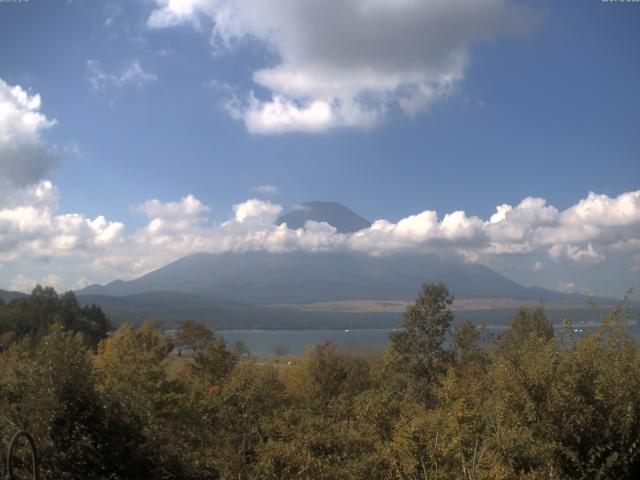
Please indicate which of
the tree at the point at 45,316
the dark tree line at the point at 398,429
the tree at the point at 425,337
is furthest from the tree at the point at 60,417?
the tree at the point at 45,316

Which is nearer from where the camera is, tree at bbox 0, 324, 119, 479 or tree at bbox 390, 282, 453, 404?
tree at bbox 0, 324, 119, 479

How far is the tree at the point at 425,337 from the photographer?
123 ft

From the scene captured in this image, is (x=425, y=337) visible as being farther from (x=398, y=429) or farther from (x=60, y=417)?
(x=60, y=417)

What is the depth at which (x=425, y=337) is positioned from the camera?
39281mm

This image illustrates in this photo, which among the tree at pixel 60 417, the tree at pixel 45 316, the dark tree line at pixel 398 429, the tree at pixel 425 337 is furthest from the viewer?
the tree at pixel 45 316

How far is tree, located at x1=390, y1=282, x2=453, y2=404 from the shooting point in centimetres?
3747

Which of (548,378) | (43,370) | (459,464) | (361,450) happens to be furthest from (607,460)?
(43,370)

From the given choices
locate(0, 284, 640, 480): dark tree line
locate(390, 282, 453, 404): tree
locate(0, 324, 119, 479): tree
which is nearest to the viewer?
locate(0, 324, 119, 479): tree

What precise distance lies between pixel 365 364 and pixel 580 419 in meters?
38.6

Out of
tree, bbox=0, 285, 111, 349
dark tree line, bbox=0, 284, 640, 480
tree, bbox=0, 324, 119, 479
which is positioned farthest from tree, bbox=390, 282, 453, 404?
tree, bbox=0, 285, 111, 349

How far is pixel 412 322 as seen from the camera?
3978cm

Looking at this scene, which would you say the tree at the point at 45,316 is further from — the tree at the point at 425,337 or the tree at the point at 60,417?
the tree at the point at 60,417

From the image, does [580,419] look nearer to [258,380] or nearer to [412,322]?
[258,380]

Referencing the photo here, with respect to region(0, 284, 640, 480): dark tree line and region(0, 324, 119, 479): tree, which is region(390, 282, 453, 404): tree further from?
region(0, 324, 119, 479): tree
